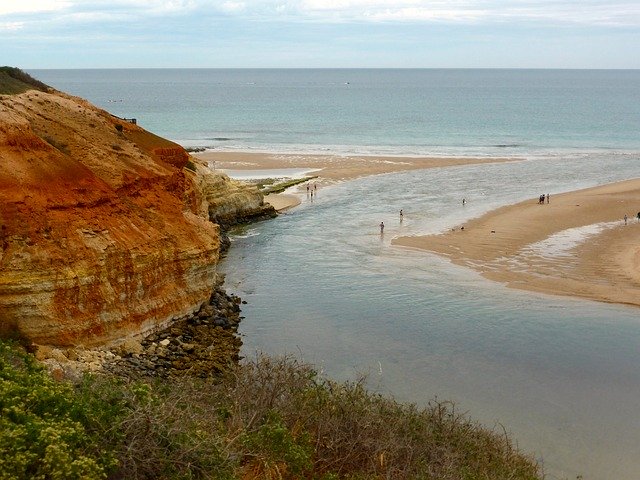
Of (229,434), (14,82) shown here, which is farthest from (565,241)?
(229,434)

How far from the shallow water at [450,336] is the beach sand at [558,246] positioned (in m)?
1.66

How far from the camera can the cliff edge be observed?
62.2 feet

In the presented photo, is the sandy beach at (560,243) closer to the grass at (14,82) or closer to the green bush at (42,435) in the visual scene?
the grass at (14,82)

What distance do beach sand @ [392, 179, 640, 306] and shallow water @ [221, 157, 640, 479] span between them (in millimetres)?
1665

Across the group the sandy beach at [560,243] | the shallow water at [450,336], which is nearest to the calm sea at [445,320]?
the shallow water at [450,336]

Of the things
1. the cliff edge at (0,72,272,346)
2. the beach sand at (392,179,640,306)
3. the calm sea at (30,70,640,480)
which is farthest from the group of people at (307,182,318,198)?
the cliff edge at (0,72,272,346)

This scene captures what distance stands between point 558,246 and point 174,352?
79.7 feet

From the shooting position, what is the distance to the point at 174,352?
21.0 m

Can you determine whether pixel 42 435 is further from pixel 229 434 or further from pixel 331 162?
pixel 331 162

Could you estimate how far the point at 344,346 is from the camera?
23.7m

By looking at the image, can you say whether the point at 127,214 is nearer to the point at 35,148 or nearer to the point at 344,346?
the point at 35,148

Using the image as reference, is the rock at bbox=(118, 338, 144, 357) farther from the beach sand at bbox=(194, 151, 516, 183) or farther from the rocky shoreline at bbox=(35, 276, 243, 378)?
the beach sand at bbox=(194, 151, 516, 183)

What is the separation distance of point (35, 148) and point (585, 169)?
57.4 meters

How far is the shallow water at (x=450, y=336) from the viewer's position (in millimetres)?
18547
